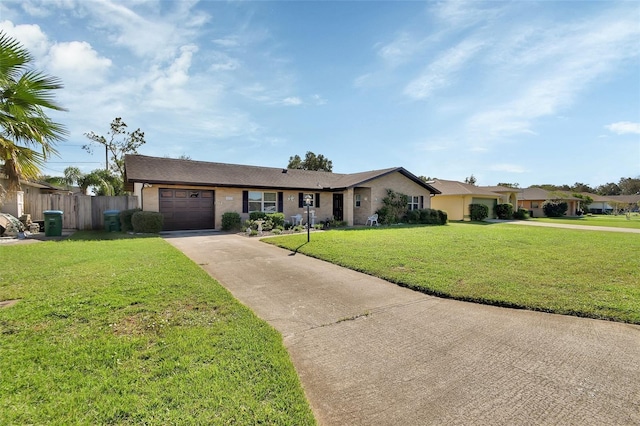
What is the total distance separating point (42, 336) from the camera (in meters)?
3.48

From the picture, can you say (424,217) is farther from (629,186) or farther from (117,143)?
(629,186)

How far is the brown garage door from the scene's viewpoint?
49.0 feet

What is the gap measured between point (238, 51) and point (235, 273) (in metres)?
8.25

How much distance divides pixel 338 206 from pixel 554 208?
31276 mm

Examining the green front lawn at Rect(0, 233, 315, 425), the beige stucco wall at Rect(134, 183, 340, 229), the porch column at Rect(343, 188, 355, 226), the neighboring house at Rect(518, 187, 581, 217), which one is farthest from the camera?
the neighboring house at Rect(518, 187, 581, 217)

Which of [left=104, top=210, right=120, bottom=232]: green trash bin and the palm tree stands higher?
the palm tree

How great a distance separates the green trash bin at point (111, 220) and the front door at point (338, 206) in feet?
41.4

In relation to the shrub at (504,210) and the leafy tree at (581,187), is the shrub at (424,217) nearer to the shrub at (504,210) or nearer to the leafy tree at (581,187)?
the shrub at (504,210)

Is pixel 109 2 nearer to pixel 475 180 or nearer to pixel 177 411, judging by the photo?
pixel 177 411

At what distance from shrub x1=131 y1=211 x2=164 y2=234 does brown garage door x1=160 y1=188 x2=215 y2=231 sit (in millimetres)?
1128

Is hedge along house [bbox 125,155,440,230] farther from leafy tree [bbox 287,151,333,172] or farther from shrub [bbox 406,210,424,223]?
leafy tree [bbox 287,151,333,172]

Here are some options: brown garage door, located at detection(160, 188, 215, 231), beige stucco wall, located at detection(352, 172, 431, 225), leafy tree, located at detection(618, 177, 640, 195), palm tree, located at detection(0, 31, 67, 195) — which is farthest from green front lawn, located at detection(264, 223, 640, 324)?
leafy tree, located at detection(618, 177, 640, 195)

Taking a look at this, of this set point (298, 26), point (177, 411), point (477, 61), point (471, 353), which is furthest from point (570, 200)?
point (177, 411)

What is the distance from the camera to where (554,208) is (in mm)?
35969
